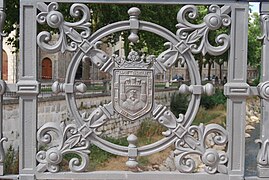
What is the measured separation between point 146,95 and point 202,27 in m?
0.72

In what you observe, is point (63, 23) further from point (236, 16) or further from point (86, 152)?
point (236, 16)

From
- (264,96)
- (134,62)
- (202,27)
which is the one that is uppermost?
(202,27)

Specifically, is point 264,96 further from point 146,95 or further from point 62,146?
point 62,146

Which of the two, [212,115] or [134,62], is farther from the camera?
[212,115]

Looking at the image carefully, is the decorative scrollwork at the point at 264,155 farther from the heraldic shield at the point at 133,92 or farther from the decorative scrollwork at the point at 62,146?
the decorative scrollwork at the point at 62,146

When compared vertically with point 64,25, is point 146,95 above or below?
below

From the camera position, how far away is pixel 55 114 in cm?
1167

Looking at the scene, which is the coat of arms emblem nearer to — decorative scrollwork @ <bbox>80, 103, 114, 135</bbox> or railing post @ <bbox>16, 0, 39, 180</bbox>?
decorative scrollwork @ <bbox>80, 103, 114, 135</bbox>

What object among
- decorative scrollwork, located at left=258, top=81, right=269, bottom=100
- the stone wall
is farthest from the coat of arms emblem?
the stone wall

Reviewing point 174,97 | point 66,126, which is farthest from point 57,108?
point 66,126

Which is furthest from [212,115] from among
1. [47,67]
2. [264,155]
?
[264,155]

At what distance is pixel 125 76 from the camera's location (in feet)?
10.8

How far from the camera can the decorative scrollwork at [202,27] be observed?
3.35 m

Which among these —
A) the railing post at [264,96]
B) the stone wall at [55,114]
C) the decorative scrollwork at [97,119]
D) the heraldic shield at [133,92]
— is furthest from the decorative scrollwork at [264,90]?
the stone wall at [55,114]
